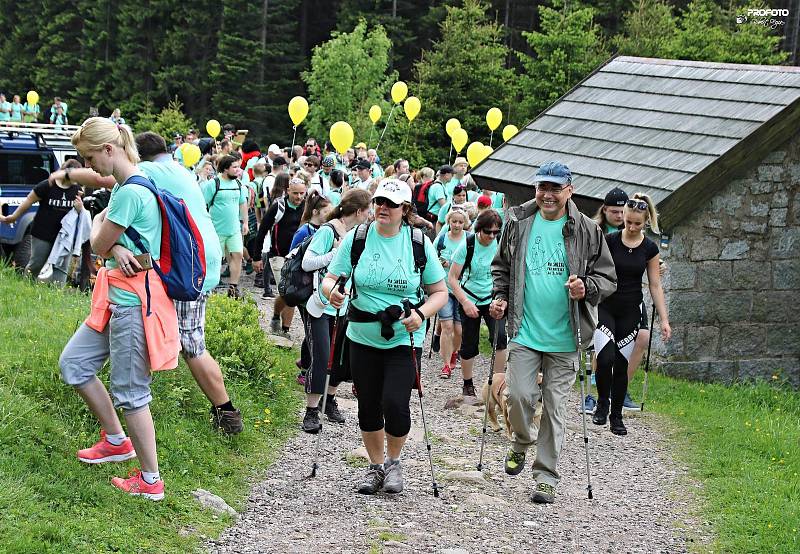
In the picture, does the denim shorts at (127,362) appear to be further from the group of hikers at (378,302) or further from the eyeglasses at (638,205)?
the eyeglasses at (638,205)

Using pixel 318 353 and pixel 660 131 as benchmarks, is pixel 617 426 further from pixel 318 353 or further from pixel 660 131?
pixel 660 131

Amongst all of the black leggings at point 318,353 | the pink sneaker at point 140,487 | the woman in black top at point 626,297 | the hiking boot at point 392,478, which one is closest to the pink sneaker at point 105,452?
the pink sneaker at point 140,487

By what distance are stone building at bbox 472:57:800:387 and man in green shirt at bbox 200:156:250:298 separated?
3680 millimetres

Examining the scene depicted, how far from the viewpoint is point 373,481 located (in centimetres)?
670

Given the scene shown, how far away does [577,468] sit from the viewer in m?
7.98

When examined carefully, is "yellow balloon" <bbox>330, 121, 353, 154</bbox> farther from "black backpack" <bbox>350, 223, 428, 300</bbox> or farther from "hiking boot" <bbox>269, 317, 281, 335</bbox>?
"black backpack" <bbox>350, 223, 428, 300</bbox>

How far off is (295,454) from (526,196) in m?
7.22

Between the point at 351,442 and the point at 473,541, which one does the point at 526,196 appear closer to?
the point at 351,442

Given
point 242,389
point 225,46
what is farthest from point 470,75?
point 242,389

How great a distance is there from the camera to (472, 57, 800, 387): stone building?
1165cm

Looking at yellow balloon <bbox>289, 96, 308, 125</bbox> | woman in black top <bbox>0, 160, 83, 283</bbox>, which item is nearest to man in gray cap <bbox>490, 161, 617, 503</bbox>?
woman in black top <bbox>0, 160, 83, 283</bbox>

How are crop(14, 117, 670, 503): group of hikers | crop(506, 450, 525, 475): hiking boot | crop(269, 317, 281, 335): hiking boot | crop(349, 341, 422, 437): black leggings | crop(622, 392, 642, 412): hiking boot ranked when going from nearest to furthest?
crop(14, 117, 670, 503): group of hikers → crop(349, 341, 422, 437): black leggings → crop(506, 450, 525, 475): hiking boot → crop(622, 392, 642, 412): hiking boot → crop(269, 317, 281, 335): hiking boot

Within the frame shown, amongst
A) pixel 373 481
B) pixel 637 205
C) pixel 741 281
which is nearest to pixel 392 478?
pixel 373 481

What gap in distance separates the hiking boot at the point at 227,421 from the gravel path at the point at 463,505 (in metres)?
0.39
